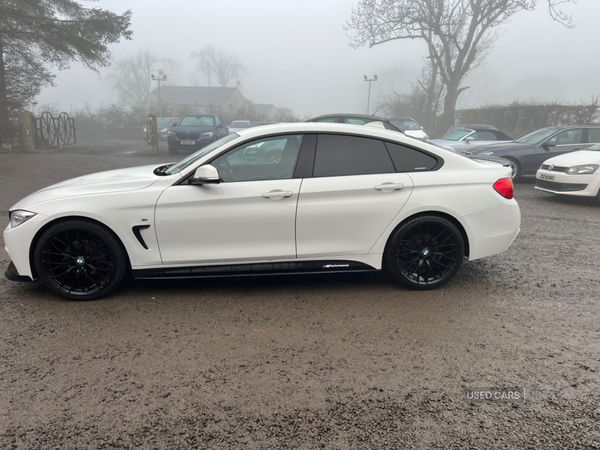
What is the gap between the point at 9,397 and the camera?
2650 millimetres

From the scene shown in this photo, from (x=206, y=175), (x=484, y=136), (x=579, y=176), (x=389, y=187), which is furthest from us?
(x=484, y=136)

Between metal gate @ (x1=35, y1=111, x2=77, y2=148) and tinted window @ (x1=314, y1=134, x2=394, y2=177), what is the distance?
20670 mm

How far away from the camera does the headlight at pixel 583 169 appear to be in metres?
8.77

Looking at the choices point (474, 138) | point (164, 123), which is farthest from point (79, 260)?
point (164, 123)

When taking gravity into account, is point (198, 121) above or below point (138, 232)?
above

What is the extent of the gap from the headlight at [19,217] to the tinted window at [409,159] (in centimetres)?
325

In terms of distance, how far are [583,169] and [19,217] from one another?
372 inches

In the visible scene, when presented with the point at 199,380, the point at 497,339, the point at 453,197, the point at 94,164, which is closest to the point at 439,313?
the point at 497,339

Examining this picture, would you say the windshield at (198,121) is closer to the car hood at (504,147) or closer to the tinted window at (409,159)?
the car hood at (504,147)

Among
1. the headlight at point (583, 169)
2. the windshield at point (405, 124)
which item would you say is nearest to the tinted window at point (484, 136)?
the windshield at point (405, 124)

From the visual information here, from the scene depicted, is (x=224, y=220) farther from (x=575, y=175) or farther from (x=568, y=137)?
(x=568, y=137)

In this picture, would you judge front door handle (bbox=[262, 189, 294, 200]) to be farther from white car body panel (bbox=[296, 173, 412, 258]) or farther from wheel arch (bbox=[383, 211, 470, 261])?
wheel arch (bbox=[383, 211, 470, 261])

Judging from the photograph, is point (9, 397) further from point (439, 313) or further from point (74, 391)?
point (439, 313)

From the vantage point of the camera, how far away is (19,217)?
3891mm
